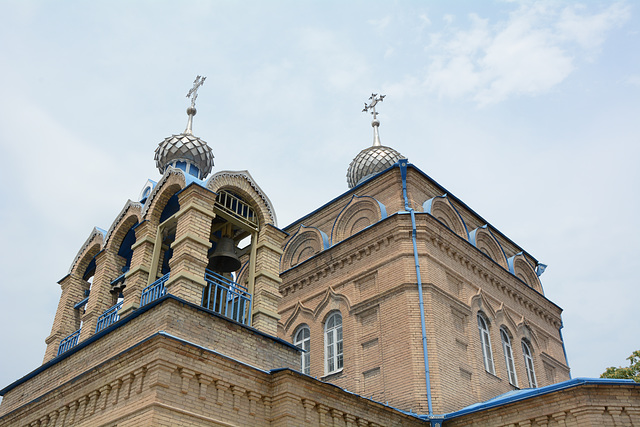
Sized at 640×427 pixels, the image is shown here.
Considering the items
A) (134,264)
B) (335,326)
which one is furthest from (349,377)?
(134,264)

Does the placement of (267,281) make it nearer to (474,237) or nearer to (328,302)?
(328,302)

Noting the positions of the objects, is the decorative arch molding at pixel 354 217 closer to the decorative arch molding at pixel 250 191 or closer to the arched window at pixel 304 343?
the arched window at pixel 304 343

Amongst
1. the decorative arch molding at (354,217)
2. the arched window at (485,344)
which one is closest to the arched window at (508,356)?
the arched window at (485,344)

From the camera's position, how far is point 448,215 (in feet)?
44.0

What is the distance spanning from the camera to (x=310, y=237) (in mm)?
14211

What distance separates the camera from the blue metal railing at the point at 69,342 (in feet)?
29.6

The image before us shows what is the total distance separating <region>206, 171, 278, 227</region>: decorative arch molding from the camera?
29.0ft

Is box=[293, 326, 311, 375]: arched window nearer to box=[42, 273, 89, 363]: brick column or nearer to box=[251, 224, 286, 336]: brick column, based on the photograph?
box=[251, 224, 286, 336]: brick column

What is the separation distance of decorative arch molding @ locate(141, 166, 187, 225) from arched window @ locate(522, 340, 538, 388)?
8.65m

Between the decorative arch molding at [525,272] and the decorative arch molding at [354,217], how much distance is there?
13.8ft

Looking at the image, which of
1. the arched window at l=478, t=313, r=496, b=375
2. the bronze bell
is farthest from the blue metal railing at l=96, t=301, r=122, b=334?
the arched window at l=478, t=313, r=496, b=375

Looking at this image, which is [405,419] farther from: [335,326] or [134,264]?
[134,264]

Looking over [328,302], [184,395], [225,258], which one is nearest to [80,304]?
[225,258]

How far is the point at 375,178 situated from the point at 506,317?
13.5ft
